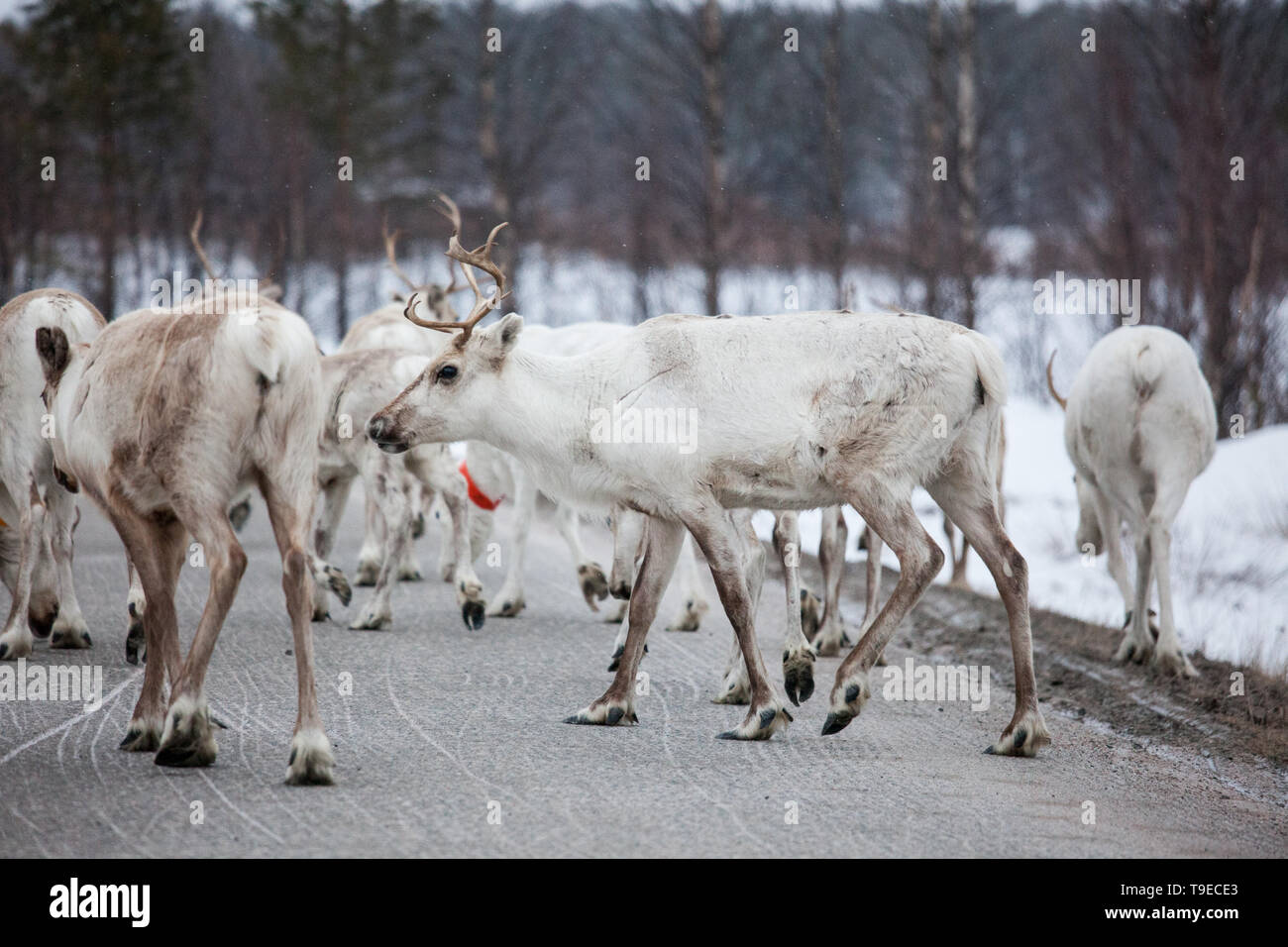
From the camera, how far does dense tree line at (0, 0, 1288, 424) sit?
2034cm

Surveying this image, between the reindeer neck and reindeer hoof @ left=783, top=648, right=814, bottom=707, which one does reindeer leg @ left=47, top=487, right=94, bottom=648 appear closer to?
the reindeer neck

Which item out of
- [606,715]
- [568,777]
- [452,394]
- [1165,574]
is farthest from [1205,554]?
[568,777]

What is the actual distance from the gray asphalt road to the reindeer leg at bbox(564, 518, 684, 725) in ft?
0.35

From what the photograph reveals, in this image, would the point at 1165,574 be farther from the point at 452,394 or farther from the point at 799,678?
the point at 452,394

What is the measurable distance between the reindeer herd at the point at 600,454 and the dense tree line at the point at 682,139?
11.6 m

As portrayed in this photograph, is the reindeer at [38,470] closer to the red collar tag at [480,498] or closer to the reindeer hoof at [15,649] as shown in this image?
the reindeer hoof at [15,649]

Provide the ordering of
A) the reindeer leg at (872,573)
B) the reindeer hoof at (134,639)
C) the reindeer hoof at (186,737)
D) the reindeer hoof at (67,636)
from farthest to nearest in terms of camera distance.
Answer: the reindeer leg at (872,573)
the reindeer hoof at (67,636)
the reindeer hoof at (134,639)
the reindeer hoof at (186,737)

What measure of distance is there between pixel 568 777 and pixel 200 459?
2.10 metres

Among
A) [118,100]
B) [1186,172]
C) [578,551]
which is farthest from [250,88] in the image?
[578,551]

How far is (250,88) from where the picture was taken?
35.0 metres

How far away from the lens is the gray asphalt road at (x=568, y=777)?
5.14 meters

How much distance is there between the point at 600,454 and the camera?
23.6ft

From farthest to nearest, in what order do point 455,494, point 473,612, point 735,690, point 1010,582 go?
point 455,494 < point 473,612 < point 735,690 < point 1010,582

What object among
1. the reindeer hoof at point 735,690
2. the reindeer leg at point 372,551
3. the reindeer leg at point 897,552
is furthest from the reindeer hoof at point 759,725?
the reindeer leg at point 372,551
